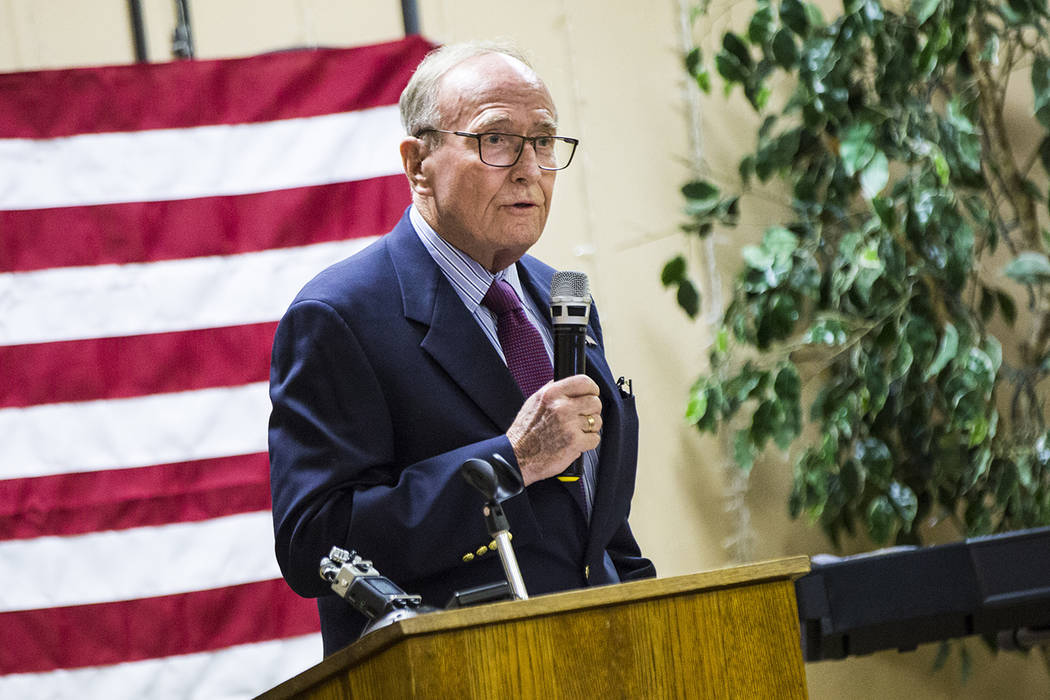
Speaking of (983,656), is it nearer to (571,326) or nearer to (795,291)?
(795,291)

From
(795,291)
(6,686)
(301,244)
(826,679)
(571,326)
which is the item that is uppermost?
(301,244)

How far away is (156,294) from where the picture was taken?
2.97 meters

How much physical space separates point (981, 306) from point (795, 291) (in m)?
0.54

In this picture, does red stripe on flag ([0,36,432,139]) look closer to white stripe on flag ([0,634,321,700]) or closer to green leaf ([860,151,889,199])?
green leaf ([860,151,889,199])

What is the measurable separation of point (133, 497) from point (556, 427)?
1.85 m

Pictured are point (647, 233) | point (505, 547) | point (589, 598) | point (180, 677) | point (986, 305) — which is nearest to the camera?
point (589, 598)

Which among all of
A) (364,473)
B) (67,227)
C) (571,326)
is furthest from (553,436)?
(67,227)

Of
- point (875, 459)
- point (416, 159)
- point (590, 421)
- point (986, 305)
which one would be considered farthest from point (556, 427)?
point (986, 305)

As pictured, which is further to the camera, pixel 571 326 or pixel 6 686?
pixel 6 686

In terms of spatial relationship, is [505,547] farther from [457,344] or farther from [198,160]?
[198,160]

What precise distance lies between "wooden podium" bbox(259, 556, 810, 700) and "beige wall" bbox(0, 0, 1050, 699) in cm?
229

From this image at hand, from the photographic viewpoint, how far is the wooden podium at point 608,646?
996mm

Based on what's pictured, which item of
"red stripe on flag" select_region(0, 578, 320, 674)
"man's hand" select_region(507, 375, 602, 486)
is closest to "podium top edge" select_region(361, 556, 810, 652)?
"man's hand" select_region(507, 375, 602, 486)

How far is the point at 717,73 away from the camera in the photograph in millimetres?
3328
